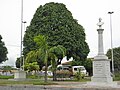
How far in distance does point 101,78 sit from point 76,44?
58.2 ft

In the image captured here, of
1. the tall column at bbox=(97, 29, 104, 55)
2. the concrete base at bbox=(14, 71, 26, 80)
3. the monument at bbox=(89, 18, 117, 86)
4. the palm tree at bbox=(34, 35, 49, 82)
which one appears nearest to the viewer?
the monument at bbox=(89, 18, 117, 86)

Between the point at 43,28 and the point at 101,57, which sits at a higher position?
the point at 43,28

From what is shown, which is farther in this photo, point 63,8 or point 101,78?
point 63,8

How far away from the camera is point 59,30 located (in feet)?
119

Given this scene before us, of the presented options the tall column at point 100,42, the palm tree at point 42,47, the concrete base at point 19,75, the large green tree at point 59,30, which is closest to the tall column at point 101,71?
the tall column at point 100,42

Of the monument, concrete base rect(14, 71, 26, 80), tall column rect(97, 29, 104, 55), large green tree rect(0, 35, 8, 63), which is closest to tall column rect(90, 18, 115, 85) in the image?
the monument

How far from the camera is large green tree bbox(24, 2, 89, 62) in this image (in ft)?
118

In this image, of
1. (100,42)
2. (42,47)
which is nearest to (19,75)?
(42,47)

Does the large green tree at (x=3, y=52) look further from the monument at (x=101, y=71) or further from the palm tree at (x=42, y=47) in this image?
the monument at (x=101, y=71)

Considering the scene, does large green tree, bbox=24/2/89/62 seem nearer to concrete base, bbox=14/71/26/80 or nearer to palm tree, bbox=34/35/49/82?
concrete base, bbox=14/71/26/80

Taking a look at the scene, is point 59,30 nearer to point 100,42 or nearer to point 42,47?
point 42,47

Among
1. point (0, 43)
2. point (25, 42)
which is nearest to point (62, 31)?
point (25, 42)

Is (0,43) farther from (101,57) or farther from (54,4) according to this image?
(101,57)

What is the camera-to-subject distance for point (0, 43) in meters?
66.9
